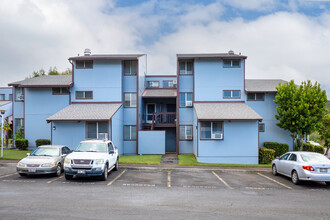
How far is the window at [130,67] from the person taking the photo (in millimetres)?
23750

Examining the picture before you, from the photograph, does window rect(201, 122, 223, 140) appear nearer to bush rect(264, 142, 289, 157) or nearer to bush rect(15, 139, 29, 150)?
bush rect(264, 142, 289, 157)

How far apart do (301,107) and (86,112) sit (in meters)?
17.0

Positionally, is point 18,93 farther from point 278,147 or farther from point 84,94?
point 278,147

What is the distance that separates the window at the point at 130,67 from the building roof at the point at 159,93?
2.67 meters

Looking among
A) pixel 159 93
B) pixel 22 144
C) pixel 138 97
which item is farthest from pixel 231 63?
pixel 22 144

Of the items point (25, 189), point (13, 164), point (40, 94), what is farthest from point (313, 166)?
point (40, 94)

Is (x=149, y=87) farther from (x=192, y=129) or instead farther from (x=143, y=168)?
(x=143, y=168)

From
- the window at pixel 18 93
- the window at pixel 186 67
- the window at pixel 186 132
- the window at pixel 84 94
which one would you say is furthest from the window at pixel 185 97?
the window at pixel 18 93

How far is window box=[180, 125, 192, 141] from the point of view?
2333 centimetres

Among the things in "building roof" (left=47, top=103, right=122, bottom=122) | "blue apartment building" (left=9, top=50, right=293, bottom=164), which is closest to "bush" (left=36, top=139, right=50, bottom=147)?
"blue apartment building" (left=9, top=50, right=293, bottom=164)

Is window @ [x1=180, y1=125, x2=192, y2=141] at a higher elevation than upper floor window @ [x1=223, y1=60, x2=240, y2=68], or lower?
lower

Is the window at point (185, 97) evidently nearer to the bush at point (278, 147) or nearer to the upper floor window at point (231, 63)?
the upper floor window at point (231, 63)

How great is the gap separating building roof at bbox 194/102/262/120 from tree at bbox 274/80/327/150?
290 centimetres

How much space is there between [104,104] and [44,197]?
1435cm
